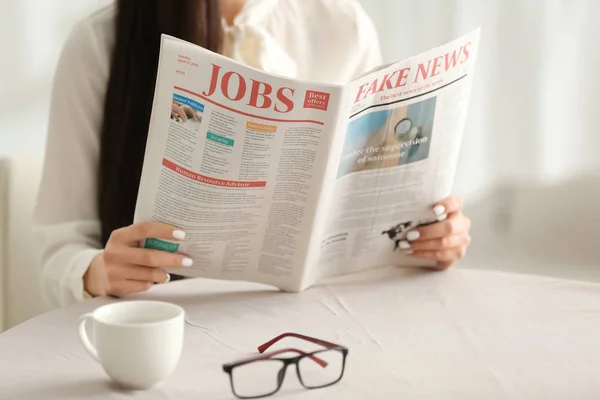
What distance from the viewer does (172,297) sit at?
92 cm

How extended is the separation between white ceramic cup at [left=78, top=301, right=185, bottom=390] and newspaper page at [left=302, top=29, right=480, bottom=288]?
0.30 metres

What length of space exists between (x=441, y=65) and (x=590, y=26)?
0.74 metres

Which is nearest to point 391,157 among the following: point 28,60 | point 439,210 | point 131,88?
point 439,210

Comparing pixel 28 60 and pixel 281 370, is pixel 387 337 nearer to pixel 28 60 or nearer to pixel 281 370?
pixel 281 370

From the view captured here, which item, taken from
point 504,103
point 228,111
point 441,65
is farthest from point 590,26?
point 228,111

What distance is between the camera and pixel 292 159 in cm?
83

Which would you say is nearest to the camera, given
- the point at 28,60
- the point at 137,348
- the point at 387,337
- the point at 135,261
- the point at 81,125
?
the point at 137,348

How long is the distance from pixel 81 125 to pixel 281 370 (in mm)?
674

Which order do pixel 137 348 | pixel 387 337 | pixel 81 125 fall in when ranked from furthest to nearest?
pixel 81 125 → pixel 387 337 → pixel 137 348

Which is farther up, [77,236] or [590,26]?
[590,26]

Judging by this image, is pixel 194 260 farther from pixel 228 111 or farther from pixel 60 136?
pixel 60 136

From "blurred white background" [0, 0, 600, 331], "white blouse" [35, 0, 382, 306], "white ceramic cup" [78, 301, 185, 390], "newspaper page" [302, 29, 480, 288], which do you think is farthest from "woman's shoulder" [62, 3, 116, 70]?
"white ceramic cup" [78, 301, 185, 390]

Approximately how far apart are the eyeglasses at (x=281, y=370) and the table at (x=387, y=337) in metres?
0.01

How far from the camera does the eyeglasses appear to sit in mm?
616
